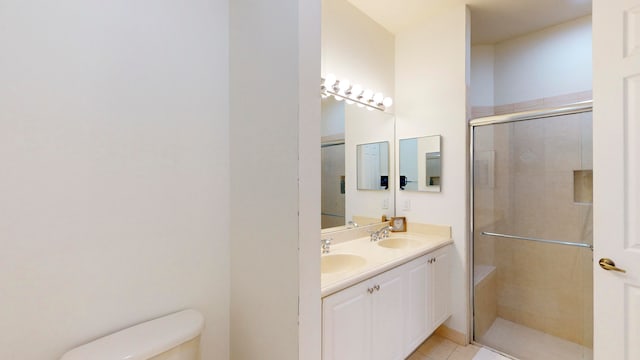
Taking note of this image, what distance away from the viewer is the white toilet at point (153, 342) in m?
0.91

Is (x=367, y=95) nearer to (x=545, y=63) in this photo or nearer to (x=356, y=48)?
(x=356, y=48)

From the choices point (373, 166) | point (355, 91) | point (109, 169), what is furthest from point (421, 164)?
point (109, 169)

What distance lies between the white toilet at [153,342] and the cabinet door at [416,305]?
4.15 ft

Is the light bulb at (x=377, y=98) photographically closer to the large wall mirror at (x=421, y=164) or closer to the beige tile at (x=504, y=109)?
the large wall mirror at (x=421, y=164)

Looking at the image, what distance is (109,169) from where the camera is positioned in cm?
104

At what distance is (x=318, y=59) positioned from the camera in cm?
105

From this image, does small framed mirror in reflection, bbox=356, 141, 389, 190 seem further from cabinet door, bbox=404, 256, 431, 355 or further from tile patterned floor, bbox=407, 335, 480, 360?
tile patterned floor, bbox=407, 335, 480, 360

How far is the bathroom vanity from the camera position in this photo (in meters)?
1.27

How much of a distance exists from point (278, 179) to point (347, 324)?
81cm

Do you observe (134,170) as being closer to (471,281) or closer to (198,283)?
(198,283)

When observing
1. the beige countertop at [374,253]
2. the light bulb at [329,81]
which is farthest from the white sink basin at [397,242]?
the light bulb at [329,81]

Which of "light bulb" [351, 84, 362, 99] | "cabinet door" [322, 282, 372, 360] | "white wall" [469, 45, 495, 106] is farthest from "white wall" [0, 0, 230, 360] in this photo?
"white wall" [469, 45, 495, 106]

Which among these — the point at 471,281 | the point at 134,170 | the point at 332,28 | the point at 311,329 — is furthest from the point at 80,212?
the point at 471,281

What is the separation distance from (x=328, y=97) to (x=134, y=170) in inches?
53.9
